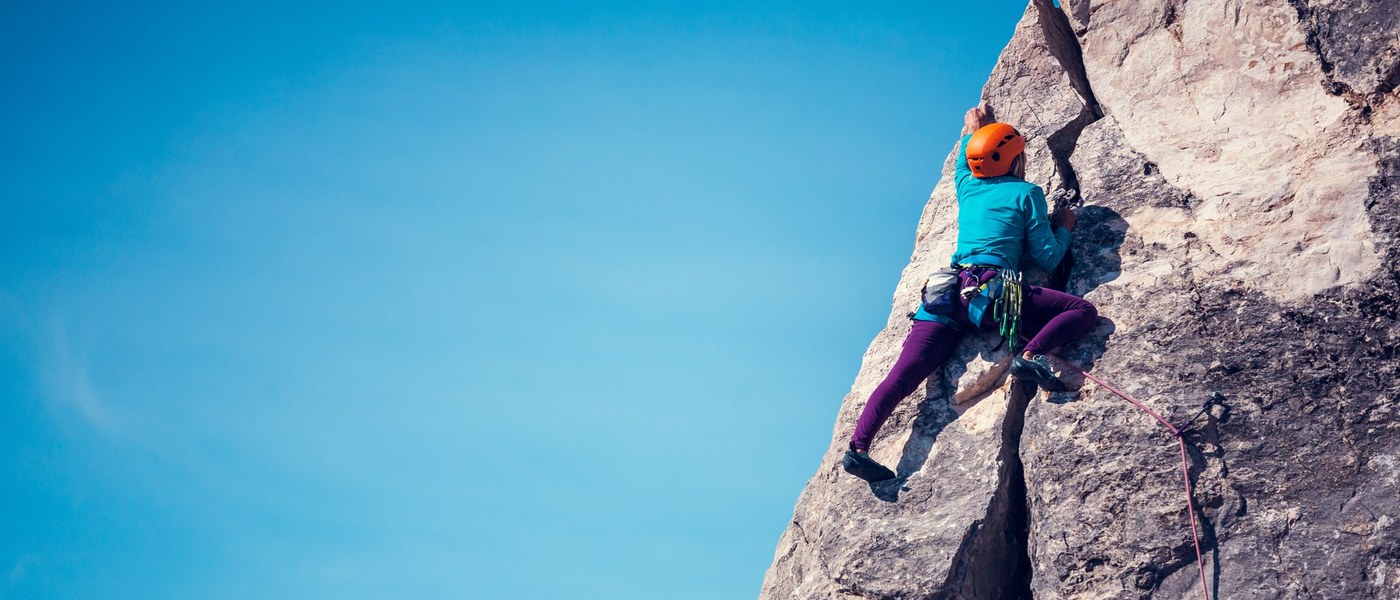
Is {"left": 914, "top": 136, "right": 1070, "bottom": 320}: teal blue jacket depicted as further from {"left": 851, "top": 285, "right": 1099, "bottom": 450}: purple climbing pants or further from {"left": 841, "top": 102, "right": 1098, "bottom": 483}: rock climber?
{"left": 851, "top": 285, "right": 1099, "bottom": 450}: purple climbing pants

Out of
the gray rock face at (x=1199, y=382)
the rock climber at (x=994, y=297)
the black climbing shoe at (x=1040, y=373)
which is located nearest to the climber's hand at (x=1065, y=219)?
the rock climber at (x=994, y=297)

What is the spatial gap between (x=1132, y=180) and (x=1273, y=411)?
238cm

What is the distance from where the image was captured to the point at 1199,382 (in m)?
7.66

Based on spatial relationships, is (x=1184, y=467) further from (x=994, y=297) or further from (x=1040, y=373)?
(x=994, y=297)

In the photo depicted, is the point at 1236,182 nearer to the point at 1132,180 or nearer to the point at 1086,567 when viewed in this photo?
the point at 1132,180

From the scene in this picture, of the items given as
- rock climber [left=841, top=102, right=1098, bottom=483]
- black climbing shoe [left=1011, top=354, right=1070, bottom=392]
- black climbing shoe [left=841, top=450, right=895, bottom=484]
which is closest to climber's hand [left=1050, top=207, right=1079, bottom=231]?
rock climber [left=841, top=102, right=1098, bottom=483]

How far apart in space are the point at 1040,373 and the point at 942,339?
33.1 inches

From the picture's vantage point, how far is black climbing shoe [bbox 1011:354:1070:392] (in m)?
8.00

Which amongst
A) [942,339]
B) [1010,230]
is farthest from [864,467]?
[1010,230]

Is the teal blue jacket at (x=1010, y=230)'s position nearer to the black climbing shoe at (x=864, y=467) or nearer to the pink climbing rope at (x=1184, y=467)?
the pink climbing rope at (x=1184, y=467)

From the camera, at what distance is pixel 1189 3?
9773 mm

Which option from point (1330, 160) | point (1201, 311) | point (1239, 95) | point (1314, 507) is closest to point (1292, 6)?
point (1239, 95)

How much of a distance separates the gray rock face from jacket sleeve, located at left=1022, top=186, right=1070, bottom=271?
0.35m

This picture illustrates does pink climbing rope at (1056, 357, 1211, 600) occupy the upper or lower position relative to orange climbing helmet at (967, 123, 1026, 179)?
lower
